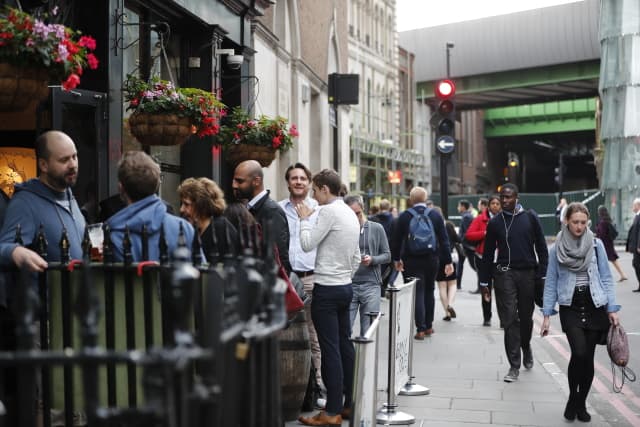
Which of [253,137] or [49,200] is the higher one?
[253,137]

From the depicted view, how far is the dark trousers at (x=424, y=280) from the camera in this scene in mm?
12820

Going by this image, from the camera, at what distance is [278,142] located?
11.1 m

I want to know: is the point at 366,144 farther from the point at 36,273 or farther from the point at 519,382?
the point at 36,273

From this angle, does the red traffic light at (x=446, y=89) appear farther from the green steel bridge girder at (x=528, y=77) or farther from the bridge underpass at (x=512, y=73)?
the green steel bridge girder at (x=528, y=77)

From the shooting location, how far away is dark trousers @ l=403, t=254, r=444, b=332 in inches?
505

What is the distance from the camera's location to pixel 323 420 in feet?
23.3

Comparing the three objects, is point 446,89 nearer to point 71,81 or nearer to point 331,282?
point 331,282

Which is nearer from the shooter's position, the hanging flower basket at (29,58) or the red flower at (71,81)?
the hanging flower basket at (29,58)

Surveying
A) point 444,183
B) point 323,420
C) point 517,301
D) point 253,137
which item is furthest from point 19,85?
point 444,183

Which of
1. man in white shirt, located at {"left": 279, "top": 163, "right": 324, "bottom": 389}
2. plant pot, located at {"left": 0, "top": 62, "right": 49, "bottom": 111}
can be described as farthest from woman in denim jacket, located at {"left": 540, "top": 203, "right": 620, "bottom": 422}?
plant pot, located at {"left": 0, "top": 62, "right": 49, "bottom": 111}

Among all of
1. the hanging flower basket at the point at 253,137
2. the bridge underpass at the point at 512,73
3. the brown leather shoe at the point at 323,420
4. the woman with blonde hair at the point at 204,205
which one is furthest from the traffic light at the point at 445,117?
the bridge underpass at the point at 512,73

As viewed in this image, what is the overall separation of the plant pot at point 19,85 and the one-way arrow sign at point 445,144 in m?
10.7

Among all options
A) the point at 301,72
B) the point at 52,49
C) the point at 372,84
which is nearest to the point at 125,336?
the point at 52,49

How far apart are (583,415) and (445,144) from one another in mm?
8489
